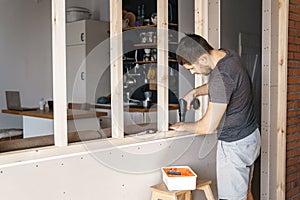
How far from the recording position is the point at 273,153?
325cm

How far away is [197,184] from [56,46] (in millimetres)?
1216

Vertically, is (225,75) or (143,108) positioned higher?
(225,75)

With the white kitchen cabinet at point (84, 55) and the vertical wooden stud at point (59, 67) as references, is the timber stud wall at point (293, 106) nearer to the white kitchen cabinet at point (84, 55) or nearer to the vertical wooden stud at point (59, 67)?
the vertical wooden stud at point (59, 67)

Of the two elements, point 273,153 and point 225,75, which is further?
point 273,153

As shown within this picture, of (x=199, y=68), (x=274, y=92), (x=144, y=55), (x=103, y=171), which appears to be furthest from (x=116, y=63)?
(x=144, y=55)

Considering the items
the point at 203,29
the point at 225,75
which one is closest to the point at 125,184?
the point at 225,75

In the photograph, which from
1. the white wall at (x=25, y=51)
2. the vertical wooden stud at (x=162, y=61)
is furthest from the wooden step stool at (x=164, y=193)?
the white wall at (x=25, y=51)

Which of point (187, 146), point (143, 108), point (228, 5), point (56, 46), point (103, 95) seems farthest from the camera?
point (103, 95)

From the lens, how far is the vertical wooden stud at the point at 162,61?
2588mm

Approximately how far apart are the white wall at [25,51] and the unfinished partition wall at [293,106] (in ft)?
13.6

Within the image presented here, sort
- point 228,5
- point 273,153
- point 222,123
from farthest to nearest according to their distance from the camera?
point 228,5
point 273,153
point 222,123

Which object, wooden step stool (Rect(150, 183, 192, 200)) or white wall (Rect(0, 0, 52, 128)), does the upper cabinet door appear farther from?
wooden step stool (Rect(150, 183, 192, 200))

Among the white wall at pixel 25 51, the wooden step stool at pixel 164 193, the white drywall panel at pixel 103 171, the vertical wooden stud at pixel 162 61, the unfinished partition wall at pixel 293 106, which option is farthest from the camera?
the white wall at pixel 25 51

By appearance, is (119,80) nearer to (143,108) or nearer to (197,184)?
(197,184)
